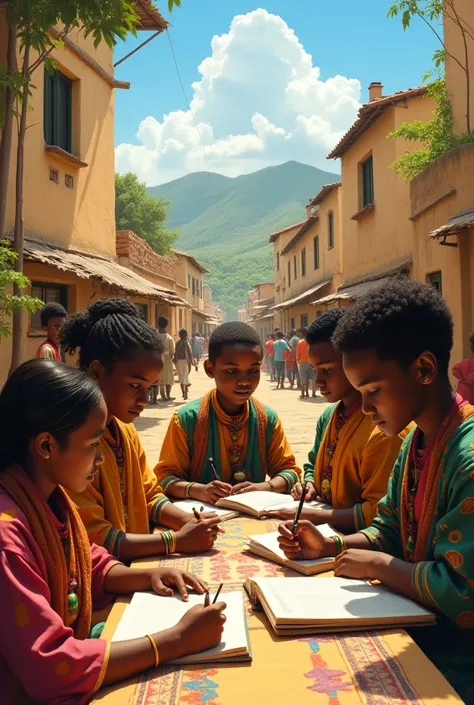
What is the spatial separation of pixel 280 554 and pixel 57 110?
9.57m

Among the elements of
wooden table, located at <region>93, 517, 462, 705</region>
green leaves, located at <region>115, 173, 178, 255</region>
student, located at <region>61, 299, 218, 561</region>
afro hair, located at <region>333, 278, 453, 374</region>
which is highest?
green leaves, located at <region>115, 173, 178, 255</region>

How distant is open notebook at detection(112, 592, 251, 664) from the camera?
135 cm

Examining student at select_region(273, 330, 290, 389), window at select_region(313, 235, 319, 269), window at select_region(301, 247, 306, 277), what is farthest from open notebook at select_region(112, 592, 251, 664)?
window at select_region(301, 247, 306, 277)

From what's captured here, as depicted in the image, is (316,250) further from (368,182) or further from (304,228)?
(368,182)

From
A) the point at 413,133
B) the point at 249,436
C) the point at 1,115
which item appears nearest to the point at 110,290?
the point at 413,133

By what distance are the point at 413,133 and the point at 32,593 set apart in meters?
10.2

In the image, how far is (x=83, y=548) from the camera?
5.38 ft

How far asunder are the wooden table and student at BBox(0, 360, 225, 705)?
0.06m

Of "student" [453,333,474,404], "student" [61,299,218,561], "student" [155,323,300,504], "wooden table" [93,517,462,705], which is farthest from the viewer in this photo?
"student" [453,333,474,404]

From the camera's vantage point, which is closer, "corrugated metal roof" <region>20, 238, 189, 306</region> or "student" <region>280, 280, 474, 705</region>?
"student" <region>280, 280, 474, 705</region>

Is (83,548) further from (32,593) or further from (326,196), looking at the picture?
(326,196)

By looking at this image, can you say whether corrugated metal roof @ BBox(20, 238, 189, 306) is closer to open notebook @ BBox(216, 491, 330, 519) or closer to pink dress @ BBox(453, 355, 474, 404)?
pink dress @ BBox(453, 355, 474, 404)

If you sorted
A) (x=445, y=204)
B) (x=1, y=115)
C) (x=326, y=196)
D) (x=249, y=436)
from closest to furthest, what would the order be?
1. (x=249, y=436)
2. (x=1, y=115)
3. (x=445, y=204)
4. (x=326, y=196)

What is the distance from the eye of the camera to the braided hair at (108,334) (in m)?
2.27
